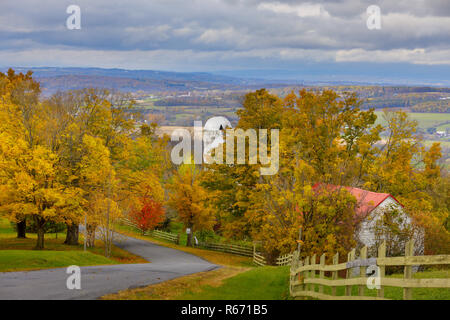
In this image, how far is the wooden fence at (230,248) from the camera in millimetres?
44906

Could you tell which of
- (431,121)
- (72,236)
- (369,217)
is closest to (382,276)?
(369,217)

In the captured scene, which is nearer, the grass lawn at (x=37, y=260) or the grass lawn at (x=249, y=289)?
the grass lawn at (x=249, y=289)

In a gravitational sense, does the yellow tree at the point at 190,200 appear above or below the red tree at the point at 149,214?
above

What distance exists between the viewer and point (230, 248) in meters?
47.3

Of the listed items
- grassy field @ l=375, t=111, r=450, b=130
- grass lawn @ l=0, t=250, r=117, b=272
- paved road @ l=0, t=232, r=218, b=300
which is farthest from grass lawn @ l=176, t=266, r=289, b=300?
grassy field @ l=375, t=111, r=450, b=130

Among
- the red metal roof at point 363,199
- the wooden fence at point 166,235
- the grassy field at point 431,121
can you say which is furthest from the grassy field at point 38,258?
the grassy field at point 431,121

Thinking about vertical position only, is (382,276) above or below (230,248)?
above

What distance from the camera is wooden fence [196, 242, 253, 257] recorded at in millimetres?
44906

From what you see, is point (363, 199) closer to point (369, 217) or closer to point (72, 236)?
point (369, 217)

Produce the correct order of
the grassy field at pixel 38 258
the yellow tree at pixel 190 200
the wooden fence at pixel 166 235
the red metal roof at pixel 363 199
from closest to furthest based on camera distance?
the grassy field at pixel 38 258 → the red metal roof at pixel 363 199 → the yellow tree at pixel 190 200 → the wooden fence at pixel 166 235

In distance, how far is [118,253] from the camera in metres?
38.2

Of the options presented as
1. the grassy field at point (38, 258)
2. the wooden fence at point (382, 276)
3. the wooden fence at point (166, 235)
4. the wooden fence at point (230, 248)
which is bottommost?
the wooden fence at point (166, 235)

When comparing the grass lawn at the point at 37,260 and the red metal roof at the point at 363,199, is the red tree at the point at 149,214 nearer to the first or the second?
the grass lawn at the point at 37,260
